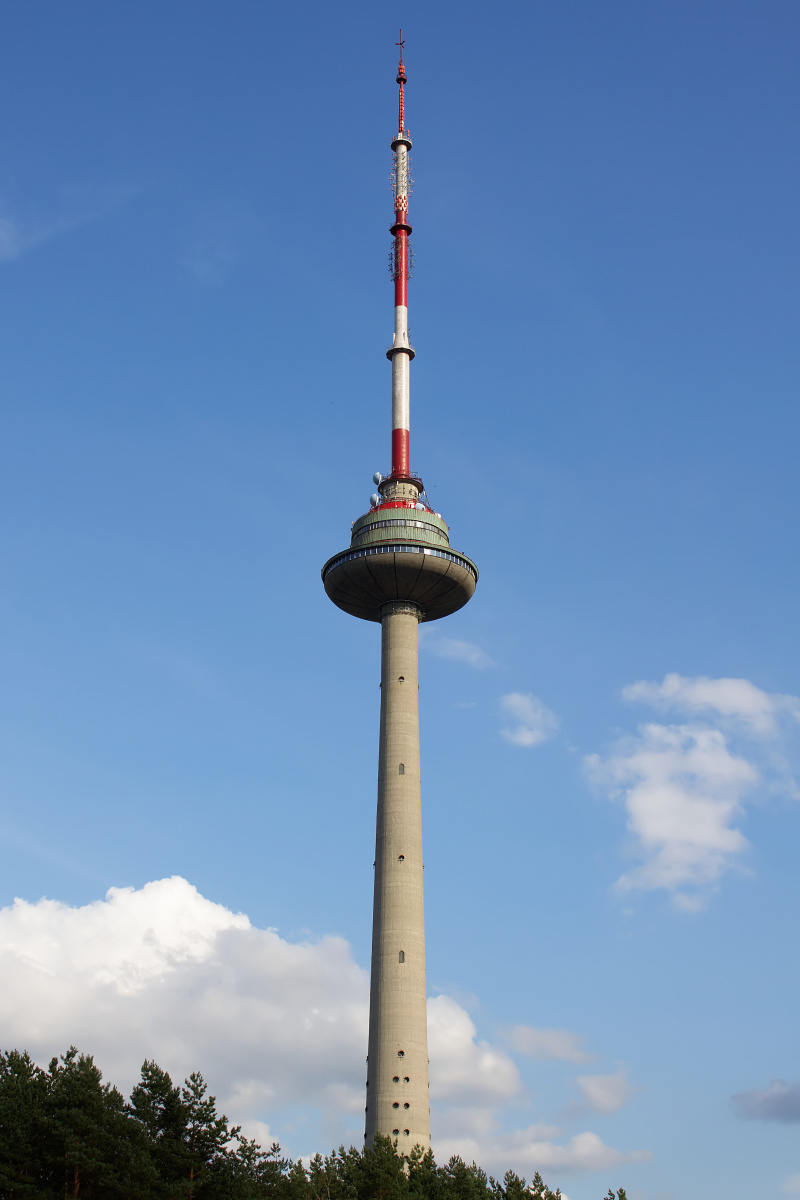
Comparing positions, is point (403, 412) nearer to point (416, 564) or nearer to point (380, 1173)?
point (416, 564)

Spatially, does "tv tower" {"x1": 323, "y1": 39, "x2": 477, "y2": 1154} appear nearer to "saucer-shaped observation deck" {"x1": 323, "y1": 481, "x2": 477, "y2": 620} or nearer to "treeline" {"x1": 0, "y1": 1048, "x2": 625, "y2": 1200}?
"saucer-shaped observation deck" {"x1": 323, "y1": 481, "x2": 477, "y2": 620}

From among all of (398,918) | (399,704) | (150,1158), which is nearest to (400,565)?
(399,704)

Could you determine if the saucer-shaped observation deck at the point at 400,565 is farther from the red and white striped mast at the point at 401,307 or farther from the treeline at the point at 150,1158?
the treeline at the point at 150,1158

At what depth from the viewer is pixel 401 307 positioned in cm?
11844

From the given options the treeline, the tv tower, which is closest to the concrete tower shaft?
the tv tower

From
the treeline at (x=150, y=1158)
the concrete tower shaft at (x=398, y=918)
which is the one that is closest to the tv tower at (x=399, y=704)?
the concrete tower shaft at (x=398, y=918)

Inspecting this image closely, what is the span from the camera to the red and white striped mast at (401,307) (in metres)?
114

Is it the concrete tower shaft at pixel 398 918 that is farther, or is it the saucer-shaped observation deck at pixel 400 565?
the saucer-shaped observation deck at pixel 400 565

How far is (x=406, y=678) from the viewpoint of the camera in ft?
335

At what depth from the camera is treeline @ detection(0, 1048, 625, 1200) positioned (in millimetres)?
61938

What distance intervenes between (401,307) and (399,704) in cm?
4057

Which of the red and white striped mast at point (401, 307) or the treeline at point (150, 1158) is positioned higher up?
the red and white striped mast at point (401, 307)

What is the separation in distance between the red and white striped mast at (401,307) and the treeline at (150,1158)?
60.9 m

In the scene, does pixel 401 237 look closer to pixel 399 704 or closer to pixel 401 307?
pixel 401 307
